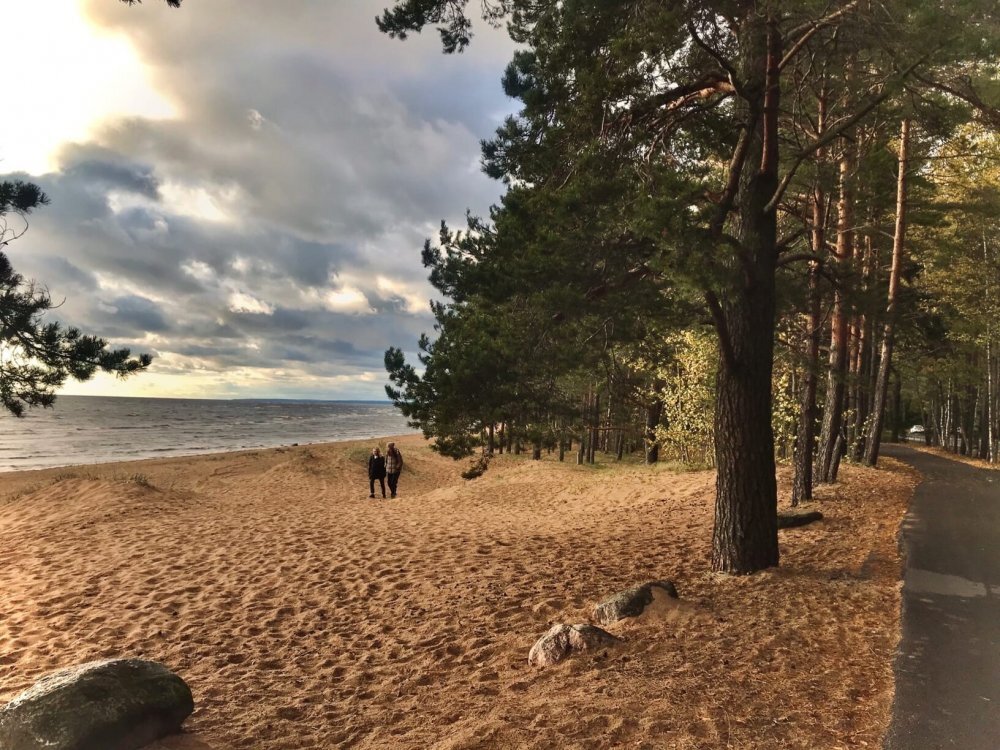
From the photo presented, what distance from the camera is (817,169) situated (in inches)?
416

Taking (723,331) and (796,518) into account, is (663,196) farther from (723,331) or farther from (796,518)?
(796,518)

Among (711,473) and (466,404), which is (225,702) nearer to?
(466,404)

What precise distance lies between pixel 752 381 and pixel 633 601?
10.1ft

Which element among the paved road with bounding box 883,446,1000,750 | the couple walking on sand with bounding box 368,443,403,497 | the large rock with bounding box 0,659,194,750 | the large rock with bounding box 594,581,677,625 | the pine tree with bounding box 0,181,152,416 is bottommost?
the couple walking on sand with bounding box 368,443,403,497

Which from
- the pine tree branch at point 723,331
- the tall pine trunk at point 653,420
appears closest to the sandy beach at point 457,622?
the pine tree branch at point 723,331

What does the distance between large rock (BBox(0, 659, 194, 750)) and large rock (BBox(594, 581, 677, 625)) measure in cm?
393

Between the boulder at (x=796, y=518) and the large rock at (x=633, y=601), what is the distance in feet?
15.9

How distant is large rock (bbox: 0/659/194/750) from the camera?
367 centimetres

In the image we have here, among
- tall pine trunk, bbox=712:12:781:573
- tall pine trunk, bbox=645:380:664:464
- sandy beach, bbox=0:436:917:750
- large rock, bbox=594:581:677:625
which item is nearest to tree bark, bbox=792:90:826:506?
sandy beach, bbox=0:436:917:750

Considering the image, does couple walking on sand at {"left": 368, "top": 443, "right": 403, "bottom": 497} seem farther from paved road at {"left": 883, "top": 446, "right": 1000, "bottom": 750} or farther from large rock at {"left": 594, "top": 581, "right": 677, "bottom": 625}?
paved road at {"left": 883, "top": 446, "right": 1000, "bottom": 750}

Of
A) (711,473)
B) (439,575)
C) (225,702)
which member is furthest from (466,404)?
(711,473)

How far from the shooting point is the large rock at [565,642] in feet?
17.1

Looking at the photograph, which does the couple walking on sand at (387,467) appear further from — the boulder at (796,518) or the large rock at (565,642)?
the large rock at (565,642)

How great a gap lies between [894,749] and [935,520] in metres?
9.10
